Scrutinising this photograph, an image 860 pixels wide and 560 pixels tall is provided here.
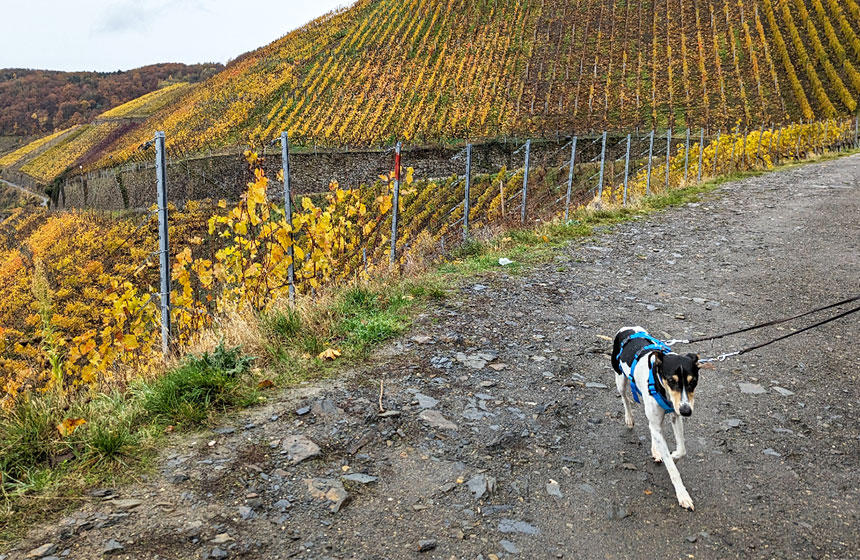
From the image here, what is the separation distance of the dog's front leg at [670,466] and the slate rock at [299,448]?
2092 mm

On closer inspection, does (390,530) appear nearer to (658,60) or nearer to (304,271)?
(304,271)

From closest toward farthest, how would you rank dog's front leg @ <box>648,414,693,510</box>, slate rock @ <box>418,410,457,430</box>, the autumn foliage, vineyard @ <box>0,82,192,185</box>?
dog's front leg @ <box>648,414,693,510</box>, slate rock @ <box>418,410,457,430</box>, vineyard @ <box>0,82,192,185</box>, the autumn foliage

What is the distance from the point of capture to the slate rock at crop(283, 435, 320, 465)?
3350 mm

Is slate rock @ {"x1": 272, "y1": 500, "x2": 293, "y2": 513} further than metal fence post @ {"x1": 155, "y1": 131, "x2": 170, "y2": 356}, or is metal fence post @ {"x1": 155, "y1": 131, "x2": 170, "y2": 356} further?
metal fence post @ {"x1": 155, "y1": 131, "x2": 170, "y2": 356}

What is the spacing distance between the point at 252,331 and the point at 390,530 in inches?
103

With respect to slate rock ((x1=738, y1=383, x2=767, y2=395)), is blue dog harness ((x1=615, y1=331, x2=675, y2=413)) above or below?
above

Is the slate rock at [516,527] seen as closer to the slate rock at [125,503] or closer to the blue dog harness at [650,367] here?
the blue dog harness at [650,367]

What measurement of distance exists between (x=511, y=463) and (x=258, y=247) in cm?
462

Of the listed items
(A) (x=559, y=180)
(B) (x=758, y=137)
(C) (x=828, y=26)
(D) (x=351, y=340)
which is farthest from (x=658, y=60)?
(D) (x=351, y=340)

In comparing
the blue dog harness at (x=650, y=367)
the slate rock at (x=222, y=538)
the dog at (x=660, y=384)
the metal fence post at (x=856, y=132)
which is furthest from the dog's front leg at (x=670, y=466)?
the metal fence post at (x=856, y=132)

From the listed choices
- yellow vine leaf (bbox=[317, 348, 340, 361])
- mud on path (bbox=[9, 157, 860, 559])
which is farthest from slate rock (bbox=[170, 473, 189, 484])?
yellow vine leaf (bbox=[317, 348, 340, 361])

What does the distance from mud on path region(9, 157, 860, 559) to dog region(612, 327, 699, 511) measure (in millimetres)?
219

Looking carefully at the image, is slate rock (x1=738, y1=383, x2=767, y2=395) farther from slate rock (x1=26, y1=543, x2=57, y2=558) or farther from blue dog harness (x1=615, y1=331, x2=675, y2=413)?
slate rock (x1=26, y1=543, x2=57, y2=558)

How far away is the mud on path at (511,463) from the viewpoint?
107 inches
